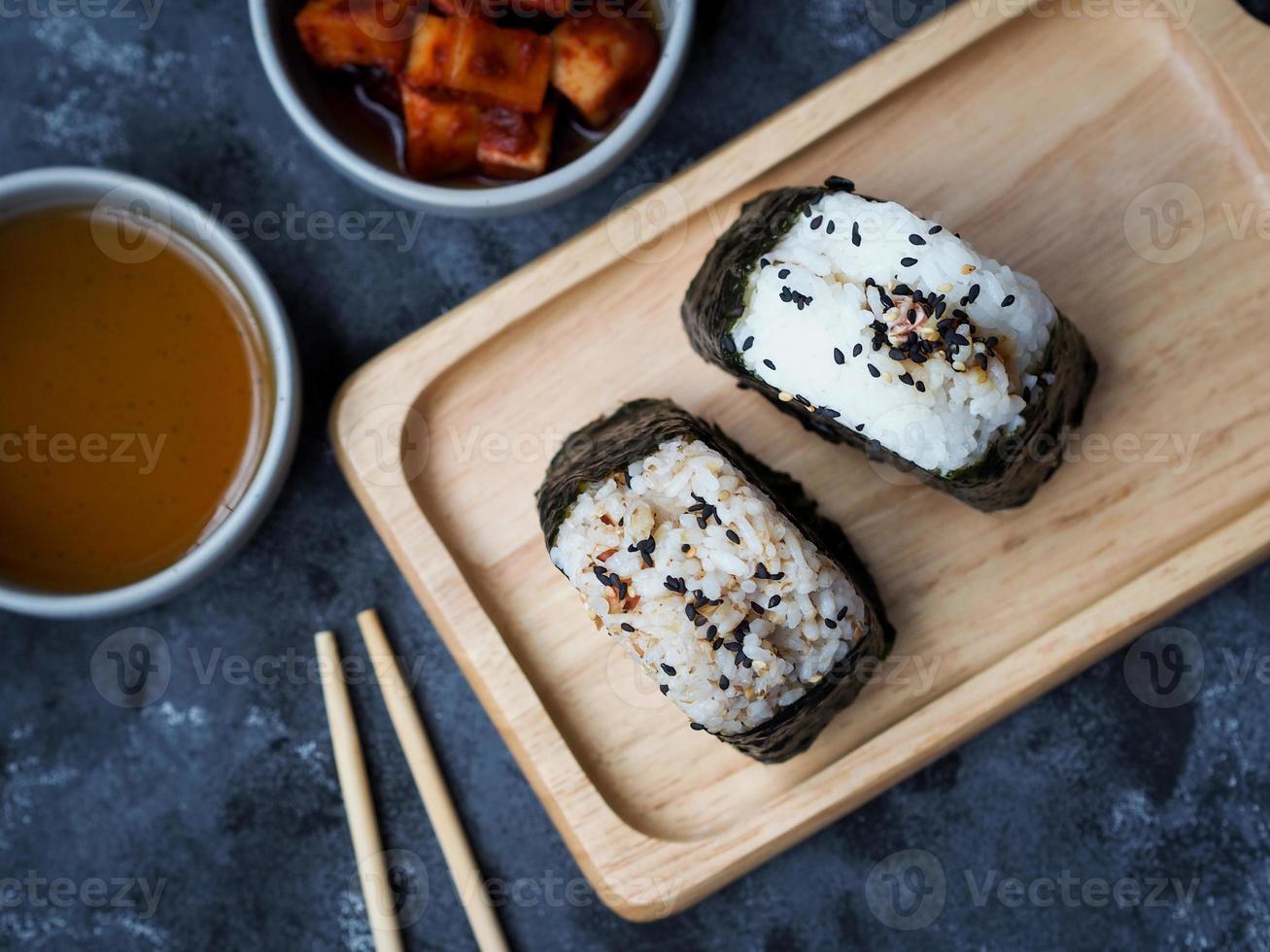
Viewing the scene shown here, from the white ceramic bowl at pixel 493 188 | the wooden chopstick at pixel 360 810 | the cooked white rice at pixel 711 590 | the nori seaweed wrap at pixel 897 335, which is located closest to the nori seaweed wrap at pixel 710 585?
the cooked white rice at pixel 711 590

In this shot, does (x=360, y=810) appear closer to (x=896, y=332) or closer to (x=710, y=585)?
(x=710, y=585)

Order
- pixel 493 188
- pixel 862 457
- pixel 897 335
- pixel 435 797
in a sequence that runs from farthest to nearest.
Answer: pixel 435 797 < pixel 862 457 < pixel 493 188 < pixel 897 335

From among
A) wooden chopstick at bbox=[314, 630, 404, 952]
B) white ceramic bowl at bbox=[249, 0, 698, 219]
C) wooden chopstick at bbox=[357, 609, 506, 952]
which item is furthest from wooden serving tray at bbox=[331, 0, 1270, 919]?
wooden chopstick at bbox=[314, 630, 404, 952]

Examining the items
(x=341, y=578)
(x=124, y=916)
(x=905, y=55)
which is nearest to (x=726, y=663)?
(x=341, y=578)

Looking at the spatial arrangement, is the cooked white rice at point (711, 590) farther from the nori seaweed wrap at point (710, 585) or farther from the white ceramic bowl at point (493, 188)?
the white ceramic bowl at point (493, 188)

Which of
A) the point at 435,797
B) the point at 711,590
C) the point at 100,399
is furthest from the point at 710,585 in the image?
the point at 100,399

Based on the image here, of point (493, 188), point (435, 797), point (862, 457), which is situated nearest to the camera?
point (493, 188)

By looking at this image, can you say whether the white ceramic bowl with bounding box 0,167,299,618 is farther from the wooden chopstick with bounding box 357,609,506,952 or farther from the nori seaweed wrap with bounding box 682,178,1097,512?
the nori seaweed wrap with bounding box 682,178,1097,512
